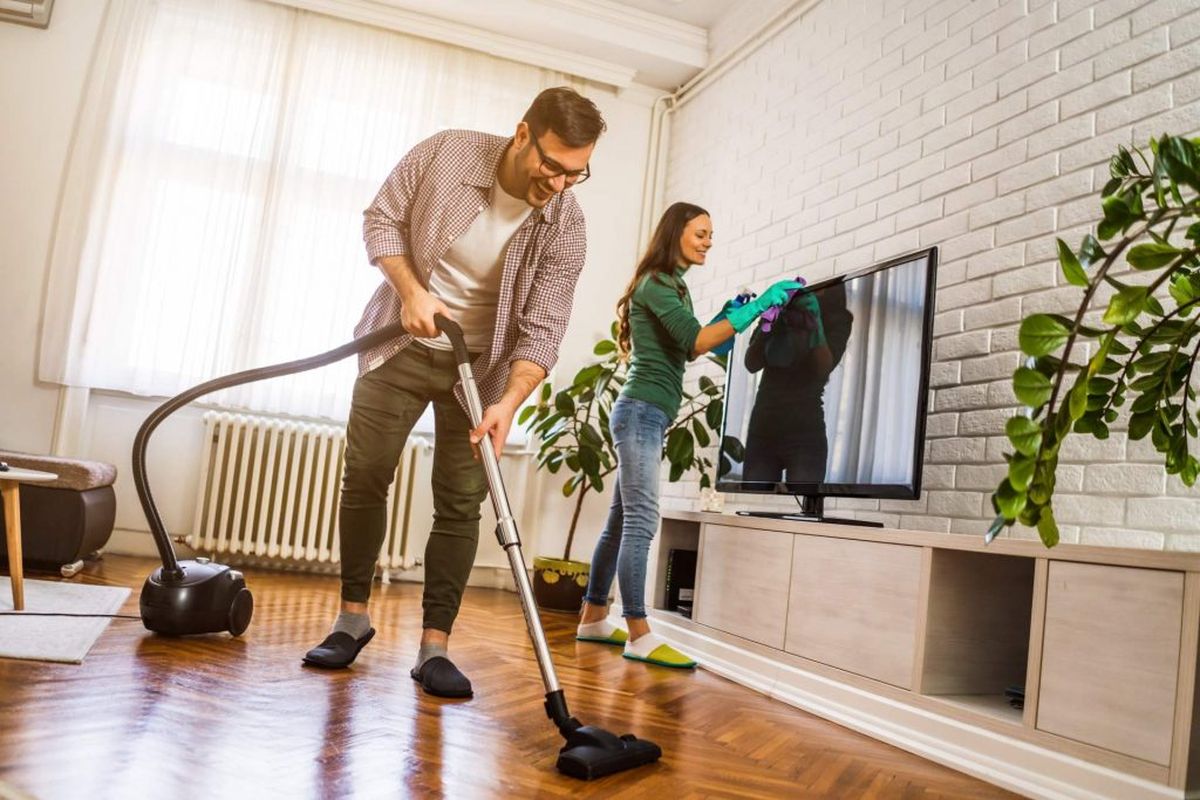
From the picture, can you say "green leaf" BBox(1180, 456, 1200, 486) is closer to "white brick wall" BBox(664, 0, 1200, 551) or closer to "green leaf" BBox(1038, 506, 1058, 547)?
"green leaf" BBox(1038, 506, 1058, 547)

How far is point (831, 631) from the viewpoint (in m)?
2.49

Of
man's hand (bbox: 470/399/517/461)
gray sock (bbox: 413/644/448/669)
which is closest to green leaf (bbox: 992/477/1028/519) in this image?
man's hand (bbox: 470/399/517/461)

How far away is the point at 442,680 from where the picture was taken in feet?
6.68

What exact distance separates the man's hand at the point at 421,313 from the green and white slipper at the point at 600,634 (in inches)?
62.4

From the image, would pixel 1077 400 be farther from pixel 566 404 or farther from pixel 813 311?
pixel 566 404

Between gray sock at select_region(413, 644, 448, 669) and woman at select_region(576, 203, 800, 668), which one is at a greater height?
woman at select_region(576, 203, 800, 668)

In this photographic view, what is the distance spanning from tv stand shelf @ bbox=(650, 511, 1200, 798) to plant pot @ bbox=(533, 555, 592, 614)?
99 centimetres

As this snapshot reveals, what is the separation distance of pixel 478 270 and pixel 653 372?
94 cm

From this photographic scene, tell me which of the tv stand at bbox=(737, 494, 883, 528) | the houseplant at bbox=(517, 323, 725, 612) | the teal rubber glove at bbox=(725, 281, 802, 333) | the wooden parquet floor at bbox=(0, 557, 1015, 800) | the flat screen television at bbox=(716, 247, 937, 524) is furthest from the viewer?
the houseplant at bbox=(517, 323, 725, 612)

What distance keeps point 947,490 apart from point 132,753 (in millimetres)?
2184

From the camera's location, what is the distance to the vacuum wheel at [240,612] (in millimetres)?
2404

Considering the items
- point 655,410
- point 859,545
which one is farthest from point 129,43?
point 859,545

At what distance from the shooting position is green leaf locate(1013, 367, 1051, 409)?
909 millimetres

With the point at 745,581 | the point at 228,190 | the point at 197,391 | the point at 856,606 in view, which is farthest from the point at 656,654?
the point at 228,190
